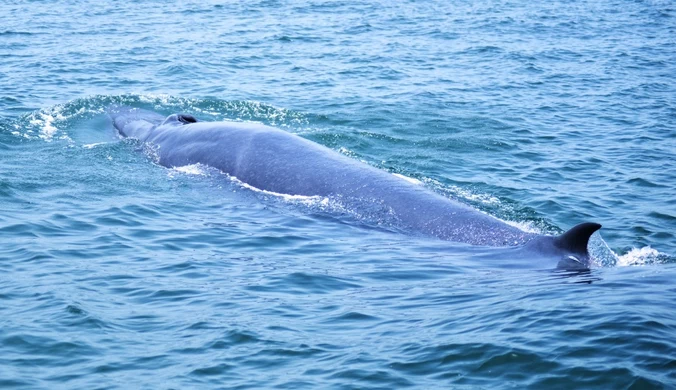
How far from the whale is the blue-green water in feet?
1.13

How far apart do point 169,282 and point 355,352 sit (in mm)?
3639

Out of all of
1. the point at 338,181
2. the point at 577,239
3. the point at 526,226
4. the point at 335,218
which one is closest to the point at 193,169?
the point at 338,181

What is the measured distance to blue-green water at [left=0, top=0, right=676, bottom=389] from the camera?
1028 cm

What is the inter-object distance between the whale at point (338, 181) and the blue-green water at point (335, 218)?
34 centimetres

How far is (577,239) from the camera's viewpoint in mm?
12484

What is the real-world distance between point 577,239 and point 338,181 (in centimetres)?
506

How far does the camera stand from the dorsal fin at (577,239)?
1214cm

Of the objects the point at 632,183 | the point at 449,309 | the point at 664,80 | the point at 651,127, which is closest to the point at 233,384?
the point at 449,309

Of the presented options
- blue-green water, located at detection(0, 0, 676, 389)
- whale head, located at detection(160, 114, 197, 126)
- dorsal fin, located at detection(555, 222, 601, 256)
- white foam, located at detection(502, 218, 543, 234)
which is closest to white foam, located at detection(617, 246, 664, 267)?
blue-green water, located at detection(0, 0, 676, 389)

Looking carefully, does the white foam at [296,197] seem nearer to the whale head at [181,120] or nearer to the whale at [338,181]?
the whale at [338,181]

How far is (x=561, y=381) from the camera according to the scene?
936cm

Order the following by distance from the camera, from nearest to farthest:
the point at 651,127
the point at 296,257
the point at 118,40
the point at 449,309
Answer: the point at 449,309, the point at 296,257, the point at 651,127, the point at 118,40

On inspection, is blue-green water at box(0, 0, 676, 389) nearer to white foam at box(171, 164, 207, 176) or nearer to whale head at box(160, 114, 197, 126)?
white foam at box(171, 164, 207, 176)

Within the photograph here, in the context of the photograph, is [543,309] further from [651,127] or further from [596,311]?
[651,127]
